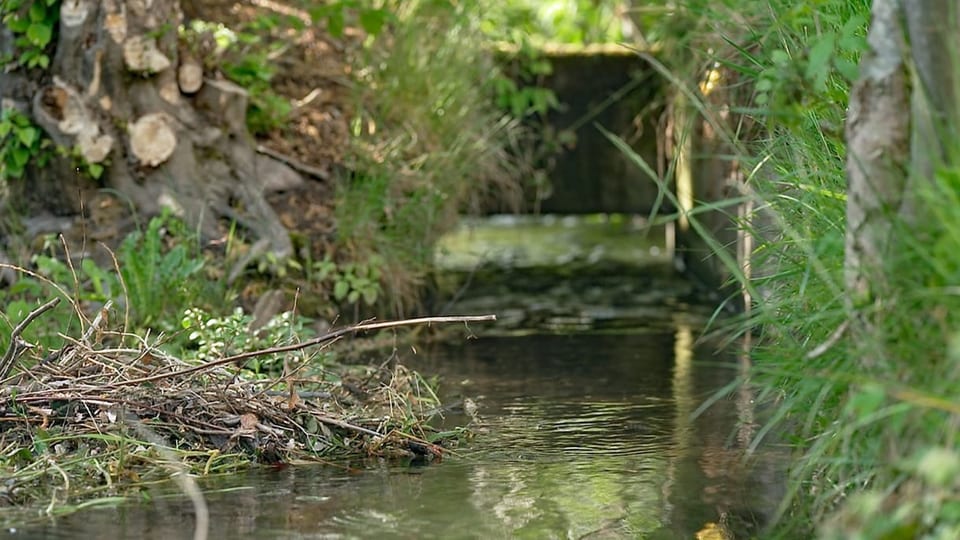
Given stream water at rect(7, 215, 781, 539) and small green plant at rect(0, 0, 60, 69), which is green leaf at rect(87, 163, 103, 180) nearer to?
small green plant at rect(0, 0, 60, 69)

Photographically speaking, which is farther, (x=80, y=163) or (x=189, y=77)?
(x=189, y=77)

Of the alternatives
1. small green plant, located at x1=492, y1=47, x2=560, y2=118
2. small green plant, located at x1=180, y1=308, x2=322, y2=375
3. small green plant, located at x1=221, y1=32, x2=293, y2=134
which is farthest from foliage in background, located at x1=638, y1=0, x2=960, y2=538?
small green plant, located at x1=492, y1=47, x2=560, y2=118

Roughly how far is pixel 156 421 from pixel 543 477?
1.29m

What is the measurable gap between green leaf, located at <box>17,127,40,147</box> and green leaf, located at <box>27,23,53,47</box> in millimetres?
430

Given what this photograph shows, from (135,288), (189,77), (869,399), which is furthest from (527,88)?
(869,399)

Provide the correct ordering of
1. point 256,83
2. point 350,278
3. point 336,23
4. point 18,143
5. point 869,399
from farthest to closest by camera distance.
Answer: point 256,83
point 336,23
point 350,278
point 18,143
point 869,399

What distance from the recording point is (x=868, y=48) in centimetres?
381

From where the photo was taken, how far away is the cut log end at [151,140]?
766cm

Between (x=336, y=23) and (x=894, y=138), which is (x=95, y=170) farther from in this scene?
(x=894, y=138)

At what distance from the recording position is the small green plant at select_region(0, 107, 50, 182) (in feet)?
24.6

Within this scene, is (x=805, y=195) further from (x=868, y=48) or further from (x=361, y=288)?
(x=361, y=288)

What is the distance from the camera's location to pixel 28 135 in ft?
24.5

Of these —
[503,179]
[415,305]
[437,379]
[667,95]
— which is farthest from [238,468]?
[667,95]

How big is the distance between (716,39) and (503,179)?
2123 mm
